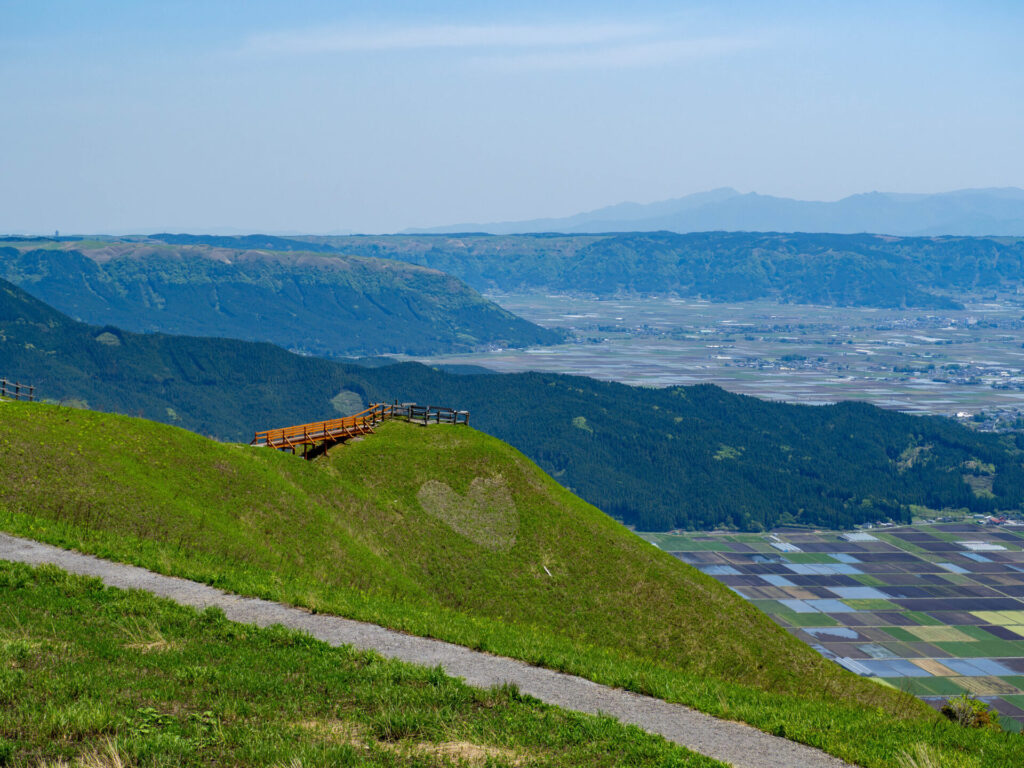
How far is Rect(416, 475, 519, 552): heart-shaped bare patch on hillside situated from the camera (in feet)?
203

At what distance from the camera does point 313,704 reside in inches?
905

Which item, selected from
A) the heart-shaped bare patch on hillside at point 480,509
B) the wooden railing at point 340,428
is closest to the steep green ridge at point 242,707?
the heart-shaped bare patch on hillside at point 480,509

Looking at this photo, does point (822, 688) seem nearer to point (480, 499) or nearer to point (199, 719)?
point (480, 499)

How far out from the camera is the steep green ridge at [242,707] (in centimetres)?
1944

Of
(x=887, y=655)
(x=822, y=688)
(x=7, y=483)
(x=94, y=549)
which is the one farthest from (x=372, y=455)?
(x=887, y=655)

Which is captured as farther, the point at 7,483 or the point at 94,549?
the point at 7,483

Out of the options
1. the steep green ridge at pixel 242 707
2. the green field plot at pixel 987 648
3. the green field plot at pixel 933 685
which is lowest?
the green field plot at pixel 987 648

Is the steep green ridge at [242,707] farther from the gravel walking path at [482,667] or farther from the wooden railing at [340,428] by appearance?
the wooden railing at [340,428]

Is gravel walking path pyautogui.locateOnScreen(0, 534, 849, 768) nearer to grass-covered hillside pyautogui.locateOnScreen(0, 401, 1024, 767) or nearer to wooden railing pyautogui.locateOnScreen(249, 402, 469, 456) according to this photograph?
grass-covered hillside pyautogui.locateOnScreen(0, 401, 1024, 767)

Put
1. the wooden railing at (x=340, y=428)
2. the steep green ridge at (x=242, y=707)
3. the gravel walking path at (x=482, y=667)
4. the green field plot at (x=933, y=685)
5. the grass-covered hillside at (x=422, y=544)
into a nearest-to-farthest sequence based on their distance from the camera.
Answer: the steep green ridge at (x=242, y=707)
the gravel walking path at (x=482, y=667)
the grass-covered hillside at (x=422, y=544)
the wooden railing at (x=340, y=428)
the green field plot at (x=933, y=685)

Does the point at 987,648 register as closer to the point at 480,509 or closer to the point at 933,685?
the point at 933,685

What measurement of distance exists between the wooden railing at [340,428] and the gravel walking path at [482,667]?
1148 inches

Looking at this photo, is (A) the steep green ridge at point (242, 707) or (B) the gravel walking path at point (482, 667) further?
(B) the gravel walking path at point (482, 667)

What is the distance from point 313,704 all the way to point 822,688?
38.1m
